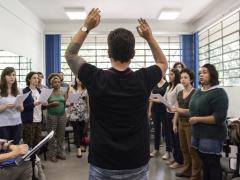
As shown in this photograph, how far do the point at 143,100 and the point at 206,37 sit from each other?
698 cm

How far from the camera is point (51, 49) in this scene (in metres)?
8.48

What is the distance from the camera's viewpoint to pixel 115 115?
129cm

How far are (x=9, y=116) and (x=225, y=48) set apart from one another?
4.79 meters

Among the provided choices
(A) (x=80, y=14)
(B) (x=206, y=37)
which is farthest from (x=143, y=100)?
(B) (x=206, y=37)

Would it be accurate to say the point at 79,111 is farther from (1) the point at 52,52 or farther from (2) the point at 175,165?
Answer: (1) the point at 52,52

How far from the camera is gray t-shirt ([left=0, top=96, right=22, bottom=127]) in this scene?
384cm

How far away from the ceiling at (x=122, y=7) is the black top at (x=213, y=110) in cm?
406

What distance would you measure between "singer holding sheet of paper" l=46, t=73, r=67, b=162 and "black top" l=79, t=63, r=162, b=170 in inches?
146

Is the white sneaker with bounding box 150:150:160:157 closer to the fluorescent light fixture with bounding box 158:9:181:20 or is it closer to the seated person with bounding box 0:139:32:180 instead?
the seated person with bounding box 0:139:32:180

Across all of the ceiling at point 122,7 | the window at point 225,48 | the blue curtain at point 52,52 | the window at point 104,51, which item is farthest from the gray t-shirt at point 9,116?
the window at point 104,51

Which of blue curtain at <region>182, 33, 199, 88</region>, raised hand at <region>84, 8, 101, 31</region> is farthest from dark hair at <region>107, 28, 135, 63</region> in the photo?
blue curtain at <region>182, 33, 199, 88</region>

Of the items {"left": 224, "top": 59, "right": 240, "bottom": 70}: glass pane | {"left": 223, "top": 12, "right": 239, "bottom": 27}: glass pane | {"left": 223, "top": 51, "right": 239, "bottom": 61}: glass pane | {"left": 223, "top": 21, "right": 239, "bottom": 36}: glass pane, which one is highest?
{"left": 223, "top": 12, "right": 239, "bottom": 27}: glass pane

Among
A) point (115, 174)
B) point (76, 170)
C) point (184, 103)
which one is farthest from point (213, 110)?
point (76, 170)

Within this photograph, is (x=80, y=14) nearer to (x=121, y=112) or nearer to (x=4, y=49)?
(x=4, y=49)
